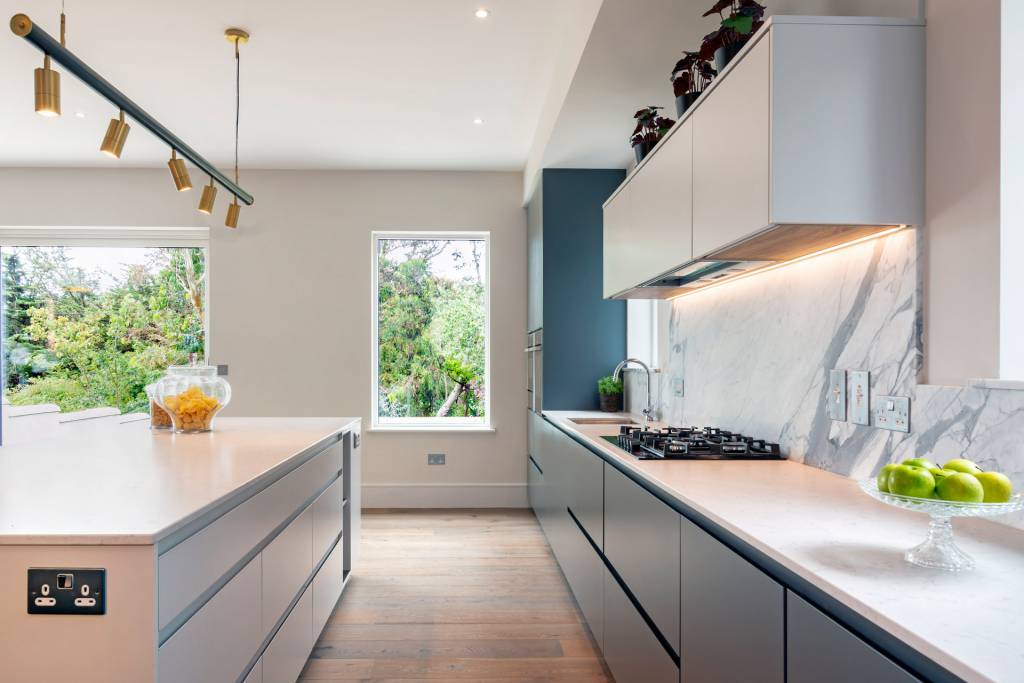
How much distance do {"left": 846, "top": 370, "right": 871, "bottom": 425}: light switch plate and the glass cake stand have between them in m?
0.68

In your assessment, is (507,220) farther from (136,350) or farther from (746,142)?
(746,142)

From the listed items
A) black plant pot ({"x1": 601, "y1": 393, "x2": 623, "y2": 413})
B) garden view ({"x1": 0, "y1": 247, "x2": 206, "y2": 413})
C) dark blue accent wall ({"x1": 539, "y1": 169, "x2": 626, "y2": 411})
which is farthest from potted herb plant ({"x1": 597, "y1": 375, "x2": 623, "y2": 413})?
garden view ({"x1": 0, "y1": 247, "x2": 206, "y2": 413})

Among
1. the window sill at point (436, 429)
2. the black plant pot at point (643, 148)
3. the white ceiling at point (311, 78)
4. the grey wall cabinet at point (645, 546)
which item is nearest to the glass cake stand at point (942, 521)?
the grey wall cabinet at point (645, 546)

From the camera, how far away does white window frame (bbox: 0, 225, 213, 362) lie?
511 cm

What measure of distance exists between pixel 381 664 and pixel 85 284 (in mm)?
4406

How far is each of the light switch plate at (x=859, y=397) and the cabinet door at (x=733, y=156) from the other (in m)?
0.49

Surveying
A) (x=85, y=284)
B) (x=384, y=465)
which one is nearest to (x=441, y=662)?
(x=384, y=465)

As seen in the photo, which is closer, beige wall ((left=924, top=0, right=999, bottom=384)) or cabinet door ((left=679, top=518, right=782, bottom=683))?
cabinet door ((left=679, top=518, right=782, bottom=683))

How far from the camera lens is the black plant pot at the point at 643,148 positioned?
2.61 m

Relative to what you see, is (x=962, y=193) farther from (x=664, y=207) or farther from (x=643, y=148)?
(x=643, y=148)

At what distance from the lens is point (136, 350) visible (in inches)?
207

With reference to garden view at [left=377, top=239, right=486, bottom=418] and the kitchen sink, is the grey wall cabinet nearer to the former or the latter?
the kitchen sink

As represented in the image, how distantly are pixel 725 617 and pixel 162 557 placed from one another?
1.08 m

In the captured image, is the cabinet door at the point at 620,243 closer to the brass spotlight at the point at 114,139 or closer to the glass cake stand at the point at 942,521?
the glass cake stand at the point at 942,521
